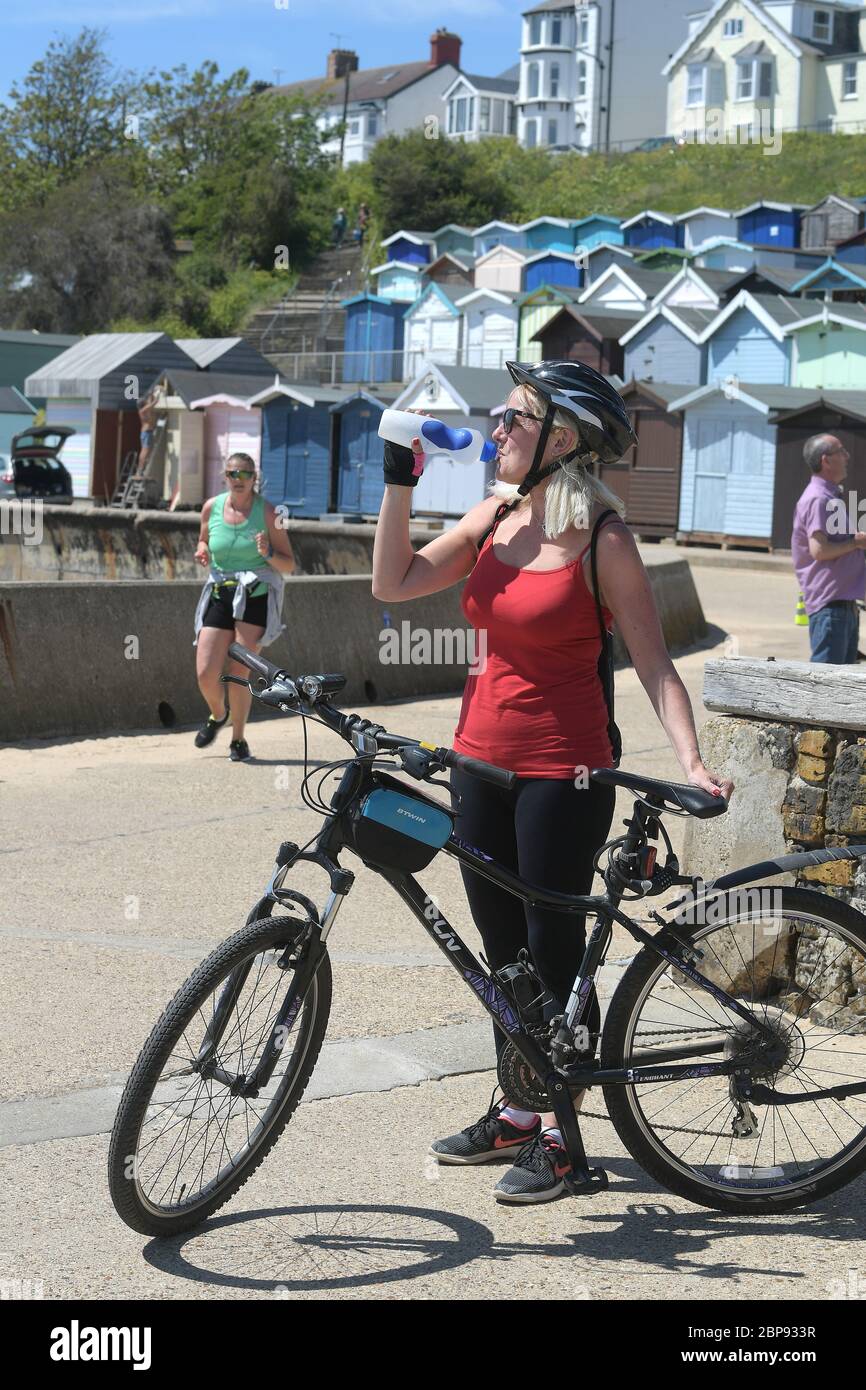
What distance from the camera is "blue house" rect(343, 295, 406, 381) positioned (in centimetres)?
5047

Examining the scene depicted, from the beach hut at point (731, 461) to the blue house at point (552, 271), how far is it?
71.3ft

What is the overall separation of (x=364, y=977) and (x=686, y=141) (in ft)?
295

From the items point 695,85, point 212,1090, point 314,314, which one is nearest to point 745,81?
point 695,85

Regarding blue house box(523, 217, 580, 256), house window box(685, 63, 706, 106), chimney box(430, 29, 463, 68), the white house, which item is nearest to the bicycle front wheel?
blue house box(523, 217, 580, 256)

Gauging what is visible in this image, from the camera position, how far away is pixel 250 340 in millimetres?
69625

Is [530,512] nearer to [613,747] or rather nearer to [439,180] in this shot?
[613,747]

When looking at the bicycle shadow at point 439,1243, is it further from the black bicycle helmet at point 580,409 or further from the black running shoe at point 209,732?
the black running shoe at point 209,732

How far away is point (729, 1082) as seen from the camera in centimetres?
387

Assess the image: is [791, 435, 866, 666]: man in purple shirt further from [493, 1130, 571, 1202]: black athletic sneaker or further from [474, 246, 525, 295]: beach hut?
[474, 246, 525, 295]: beach hut

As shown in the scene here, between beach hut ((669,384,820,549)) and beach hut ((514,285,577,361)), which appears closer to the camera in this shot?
beach hut ((669,384,820,549))

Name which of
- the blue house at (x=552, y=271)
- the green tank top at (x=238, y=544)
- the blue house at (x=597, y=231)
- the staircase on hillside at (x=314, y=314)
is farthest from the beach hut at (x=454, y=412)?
the blue house at (x=597, y=231)

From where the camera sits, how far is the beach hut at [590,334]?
40.1m

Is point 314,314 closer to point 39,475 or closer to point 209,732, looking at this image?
point 39,475

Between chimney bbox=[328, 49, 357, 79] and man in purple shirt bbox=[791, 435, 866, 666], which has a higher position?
chimney bbox=[328, 49, 357, 79]
